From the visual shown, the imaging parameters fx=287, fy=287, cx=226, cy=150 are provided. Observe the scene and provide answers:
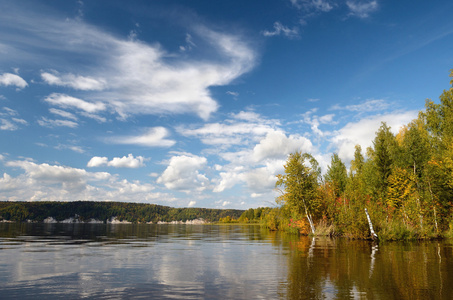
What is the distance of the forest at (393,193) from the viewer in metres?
40.1

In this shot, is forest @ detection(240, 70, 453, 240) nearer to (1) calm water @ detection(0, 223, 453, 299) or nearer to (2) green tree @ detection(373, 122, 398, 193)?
(2) green tree @ detection(373, 122, 398, 193)

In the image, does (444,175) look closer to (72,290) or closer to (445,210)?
(445,210)

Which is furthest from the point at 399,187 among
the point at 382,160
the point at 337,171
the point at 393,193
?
the point at 337,171

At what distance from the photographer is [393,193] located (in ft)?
147

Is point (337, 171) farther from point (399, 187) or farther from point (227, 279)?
point (227, 279)

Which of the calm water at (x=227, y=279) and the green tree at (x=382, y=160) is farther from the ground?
the green tree at (x=382, y=160)

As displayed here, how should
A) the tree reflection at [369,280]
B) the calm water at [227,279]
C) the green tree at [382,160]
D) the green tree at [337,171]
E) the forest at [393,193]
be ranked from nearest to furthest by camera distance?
1. the tree reflection at [369,280]
2. the calm water at [227,279]
3. the forest at [393,193]
4. the green tree at [382,160]
5. the green tree at [337,171]

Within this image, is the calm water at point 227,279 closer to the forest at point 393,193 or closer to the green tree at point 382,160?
the forest at point 393,193

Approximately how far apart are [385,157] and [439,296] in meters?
44.2

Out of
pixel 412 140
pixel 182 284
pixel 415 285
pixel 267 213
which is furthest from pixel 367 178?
pixel 182 284

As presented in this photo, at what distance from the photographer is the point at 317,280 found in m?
13.5

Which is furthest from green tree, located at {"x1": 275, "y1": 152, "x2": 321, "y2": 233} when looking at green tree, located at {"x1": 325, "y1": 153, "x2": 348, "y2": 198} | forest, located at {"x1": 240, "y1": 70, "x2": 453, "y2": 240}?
green tree, located at {"x1": 325, "y1": 153, "x2": 348, "y2": 198}

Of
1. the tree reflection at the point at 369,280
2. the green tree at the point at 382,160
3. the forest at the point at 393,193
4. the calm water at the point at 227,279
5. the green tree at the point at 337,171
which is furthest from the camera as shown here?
the green tree at the point at 337,171

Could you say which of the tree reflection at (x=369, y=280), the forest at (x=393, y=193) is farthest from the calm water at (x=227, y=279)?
the forest at (x=393, y=193)
